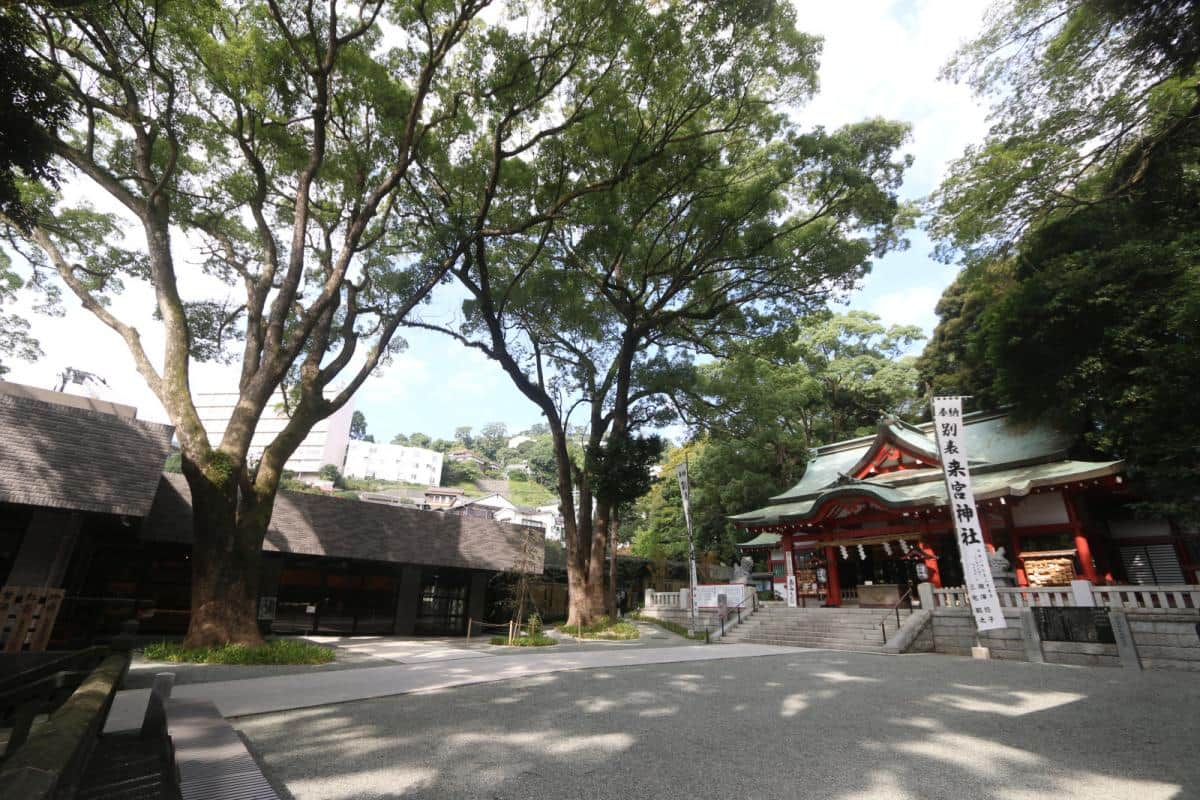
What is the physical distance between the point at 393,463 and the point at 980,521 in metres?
76.5

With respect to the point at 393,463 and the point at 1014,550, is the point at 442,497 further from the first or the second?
the point at 1014,550

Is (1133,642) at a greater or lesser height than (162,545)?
lesser

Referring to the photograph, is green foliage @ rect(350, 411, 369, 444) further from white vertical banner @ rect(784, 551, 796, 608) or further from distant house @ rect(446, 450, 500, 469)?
white vertical banner @ rect(784, 551, 796, 608)

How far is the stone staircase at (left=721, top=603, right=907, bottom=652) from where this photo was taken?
12.6m

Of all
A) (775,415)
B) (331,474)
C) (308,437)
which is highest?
(308,437)

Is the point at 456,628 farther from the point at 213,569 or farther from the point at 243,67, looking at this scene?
the point at 243,67

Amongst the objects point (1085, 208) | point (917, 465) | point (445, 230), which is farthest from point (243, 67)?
point (917, 465)

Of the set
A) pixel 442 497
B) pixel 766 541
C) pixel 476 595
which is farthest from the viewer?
pixel 442 497

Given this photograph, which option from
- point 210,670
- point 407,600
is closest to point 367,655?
point 210,670

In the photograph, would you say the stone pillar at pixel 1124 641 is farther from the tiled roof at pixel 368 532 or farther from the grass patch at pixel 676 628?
the tiled roof at pixel 368 532

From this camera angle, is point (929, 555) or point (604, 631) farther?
point (604, 631)

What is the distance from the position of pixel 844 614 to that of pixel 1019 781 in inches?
446

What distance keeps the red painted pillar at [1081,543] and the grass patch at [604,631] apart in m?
10.8

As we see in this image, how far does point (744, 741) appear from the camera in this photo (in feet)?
14.7
